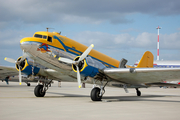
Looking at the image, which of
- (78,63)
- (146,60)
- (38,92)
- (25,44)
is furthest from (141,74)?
(38,92)

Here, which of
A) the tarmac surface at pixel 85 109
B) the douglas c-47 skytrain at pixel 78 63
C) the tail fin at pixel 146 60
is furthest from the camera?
the tail fin at pixel 146 60

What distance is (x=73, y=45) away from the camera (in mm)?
14023

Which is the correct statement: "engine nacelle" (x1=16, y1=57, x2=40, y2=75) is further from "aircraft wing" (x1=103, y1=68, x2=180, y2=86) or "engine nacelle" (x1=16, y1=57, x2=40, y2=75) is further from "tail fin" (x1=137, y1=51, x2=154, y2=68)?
"tail fin" (x1=137, y1=51, x2=154, y2=68)

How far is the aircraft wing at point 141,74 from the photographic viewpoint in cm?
1244

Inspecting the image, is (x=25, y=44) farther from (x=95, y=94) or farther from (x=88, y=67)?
(x=95, y=94)

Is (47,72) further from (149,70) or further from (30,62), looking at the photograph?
(149,70)

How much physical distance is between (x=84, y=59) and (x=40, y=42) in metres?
2.83

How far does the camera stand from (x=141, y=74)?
13.4 metres

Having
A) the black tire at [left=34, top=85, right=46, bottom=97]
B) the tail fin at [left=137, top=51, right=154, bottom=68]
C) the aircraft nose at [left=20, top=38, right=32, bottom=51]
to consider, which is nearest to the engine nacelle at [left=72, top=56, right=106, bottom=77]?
the aircraft nose at [left=20, top=38, right=32, bottom=51]

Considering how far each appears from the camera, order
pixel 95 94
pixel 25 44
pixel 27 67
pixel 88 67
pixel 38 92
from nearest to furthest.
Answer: pixel 25 44 < pixel 88 67 < pixel 95 94 < pixel 27 67 < pixel 38 92

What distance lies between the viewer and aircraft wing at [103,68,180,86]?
1244 cm

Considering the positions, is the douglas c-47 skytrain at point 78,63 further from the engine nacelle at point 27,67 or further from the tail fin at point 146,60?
the tail fin at point 146,60

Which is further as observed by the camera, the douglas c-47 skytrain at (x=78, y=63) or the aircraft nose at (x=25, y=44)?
the douglas c-47 skytrain at (x=78, y=63)

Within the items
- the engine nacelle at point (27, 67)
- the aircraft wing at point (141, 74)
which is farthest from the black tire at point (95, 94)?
the engine nacelle at point (27, 67)
